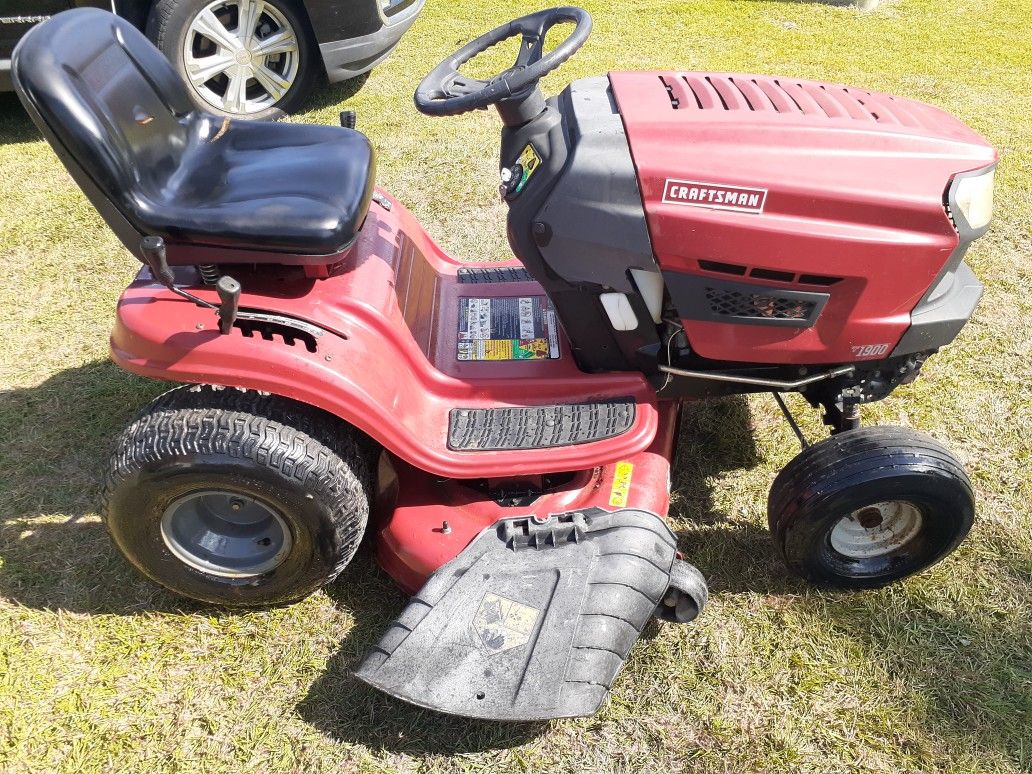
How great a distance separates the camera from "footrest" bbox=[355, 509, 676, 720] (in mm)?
1980

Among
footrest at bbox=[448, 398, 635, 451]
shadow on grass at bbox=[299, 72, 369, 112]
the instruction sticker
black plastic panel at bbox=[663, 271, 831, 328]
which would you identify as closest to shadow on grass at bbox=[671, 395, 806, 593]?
footrest at bbox=[448, 398, 635, 451]

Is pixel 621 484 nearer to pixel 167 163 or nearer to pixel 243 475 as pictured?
pixel 243 475

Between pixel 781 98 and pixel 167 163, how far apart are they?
169 centimetres

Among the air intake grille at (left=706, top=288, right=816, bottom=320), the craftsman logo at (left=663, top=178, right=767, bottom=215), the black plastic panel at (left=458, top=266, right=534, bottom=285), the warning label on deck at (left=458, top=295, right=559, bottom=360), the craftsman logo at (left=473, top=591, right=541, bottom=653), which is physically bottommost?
the craftsman logo at (left=473, top=591, right=541, bottom=653)

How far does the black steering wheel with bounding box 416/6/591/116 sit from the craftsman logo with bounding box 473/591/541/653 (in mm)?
1256

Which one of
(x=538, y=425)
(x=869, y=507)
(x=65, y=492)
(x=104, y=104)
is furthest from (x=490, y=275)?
(x=65, y=492)

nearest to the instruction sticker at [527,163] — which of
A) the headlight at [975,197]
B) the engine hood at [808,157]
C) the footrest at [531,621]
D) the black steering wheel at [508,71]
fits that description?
the black steering wheel at [508,71]

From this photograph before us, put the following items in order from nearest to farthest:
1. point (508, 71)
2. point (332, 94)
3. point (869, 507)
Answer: point (508, 71) → point (869, 507) → point (332, 94)

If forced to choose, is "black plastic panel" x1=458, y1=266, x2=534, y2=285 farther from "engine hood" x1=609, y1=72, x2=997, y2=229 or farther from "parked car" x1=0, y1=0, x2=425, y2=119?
"parked car" x1=0, y1=0, x2=425, y2=119

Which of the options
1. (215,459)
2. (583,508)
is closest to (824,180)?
(583,508)

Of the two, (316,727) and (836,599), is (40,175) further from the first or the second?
(836,599)

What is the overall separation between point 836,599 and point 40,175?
180 inches

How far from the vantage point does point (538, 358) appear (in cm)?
253

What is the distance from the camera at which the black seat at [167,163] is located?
6.44ft
